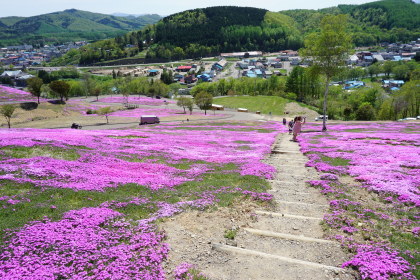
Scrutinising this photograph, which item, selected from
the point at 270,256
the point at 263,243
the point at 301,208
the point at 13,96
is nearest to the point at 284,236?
the point at 263,243

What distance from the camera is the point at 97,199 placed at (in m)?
14.7

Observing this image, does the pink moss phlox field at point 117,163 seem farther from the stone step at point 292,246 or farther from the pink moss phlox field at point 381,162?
the stone step at point 292,246

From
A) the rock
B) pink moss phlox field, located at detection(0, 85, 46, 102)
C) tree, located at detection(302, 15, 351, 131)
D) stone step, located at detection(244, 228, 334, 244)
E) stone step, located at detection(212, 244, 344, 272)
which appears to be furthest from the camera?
pink moss phlox field, located at detection(0, 85, 46, 102)

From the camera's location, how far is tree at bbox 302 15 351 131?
41.4 metres

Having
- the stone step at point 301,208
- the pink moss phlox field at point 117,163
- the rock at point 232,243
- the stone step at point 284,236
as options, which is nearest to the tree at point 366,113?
the pink moss phlox field at point 117,163

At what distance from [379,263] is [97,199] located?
46.7 ft

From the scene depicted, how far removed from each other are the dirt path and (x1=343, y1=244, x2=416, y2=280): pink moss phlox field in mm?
597

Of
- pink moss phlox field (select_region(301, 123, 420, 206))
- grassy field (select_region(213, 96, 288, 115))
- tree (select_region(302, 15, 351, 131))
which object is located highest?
tree (select_region(302, 15, 351, 131))

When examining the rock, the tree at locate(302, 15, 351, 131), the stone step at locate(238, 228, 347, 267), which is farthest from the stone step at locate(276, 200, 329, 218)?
the tree at locate(302, 15, 351, 131)

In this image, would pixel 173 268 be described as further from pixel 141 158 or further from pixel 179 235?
pixel 141 158

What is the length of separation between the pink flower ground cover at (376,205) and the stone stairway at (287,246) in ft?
2.75

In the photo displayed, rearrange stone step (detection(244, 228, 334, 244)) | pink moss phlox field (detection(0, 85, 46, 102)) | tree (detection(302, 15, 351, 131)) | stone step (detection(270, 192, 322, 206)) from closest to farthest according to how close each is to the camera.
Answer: stone step (detection(244, 228, 334, 244)) → stone step (detection(270, 192, 322, 206)) → tree (detection(302, 15, 351, 131)) → pink moss phlox field (detection(0, 85, 46, 102))

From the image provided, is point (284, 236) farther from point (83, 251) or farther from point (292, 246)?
point (83, 251)

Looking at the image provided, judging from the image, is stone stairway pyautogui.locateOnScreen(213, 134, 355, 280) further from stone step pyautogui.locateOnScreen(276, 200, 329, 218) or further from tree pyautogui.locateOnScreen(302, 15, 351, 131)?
tree pyautogui.locateOnScreen(302, 15, 351, 131)
